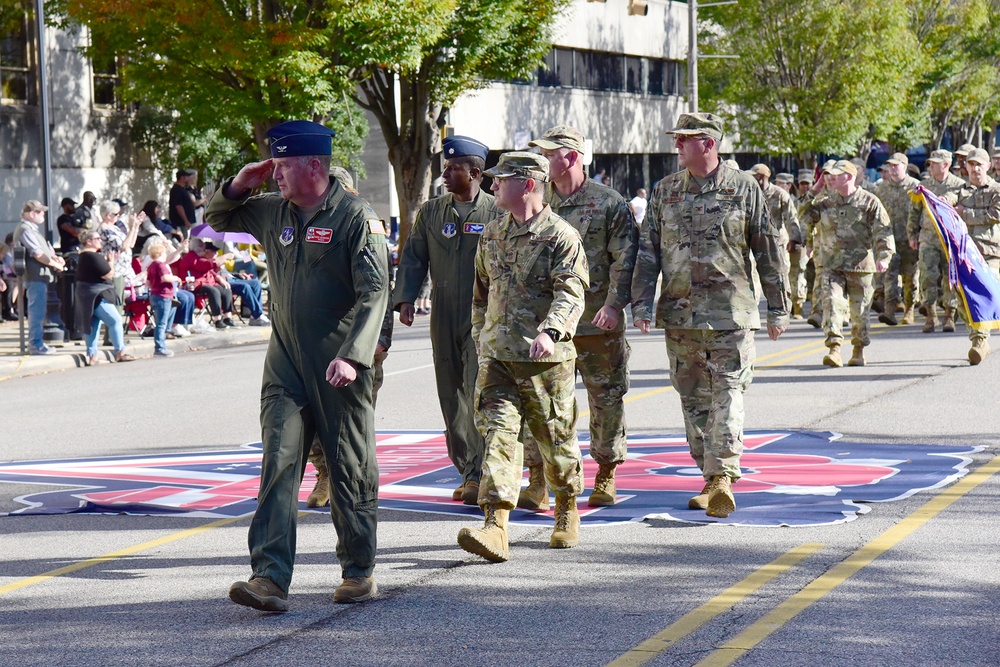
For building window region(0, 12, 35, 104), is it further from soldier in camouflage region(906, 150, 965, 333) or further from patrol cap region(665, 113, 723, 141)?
patrol cap region(665, 113, 723, 141)

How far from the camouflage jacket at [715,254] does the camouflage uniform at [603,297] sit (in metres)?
0.17

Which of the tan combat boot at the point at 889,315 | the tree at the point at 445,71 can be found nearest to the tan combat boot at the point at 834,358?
the tan combat boot at the point at 889,315

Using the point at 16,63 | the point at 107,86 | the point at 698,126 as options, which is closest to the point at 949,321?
the point at 698,126

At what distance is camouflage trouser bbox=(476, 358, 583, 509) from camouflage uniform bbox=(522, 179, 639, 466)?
78 centimetres

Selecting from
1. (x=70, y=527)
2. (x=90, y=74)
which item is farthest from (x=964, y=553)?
(x=90, y=74)

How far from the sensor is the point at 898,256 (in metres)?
19.0

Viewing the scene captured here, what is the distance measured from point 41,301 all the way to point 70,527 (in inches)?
422

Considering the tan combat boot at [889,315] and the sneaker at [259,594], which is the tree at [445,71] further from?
the sneaker at [259,594]

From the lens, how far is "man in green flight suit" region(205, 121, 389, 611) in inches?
235

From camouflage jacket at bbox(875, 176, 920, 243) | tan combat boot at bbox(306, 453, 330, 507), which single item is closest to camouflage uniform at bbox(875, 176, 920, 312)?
camouflage jacket at bbox(875, 176, 920, 243)

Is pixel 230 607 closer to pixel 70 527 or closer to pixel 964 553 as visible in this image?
pixel 70 527

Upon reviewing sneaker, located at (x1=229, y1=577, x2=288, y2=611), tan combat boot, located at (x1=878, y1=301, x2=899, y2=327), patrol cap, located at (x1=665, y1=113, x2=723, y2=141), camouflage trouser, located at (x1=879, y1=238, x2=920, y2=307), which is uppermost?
patrol cap, located at (x1=665, y1=113, x2=723, y2=141)

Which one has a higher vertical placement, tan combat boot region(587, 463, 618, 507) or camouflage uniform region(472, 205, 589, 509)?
camouflage uniform region(472, 205, 589, 509)

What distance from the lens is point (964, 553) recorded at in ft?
22.1
